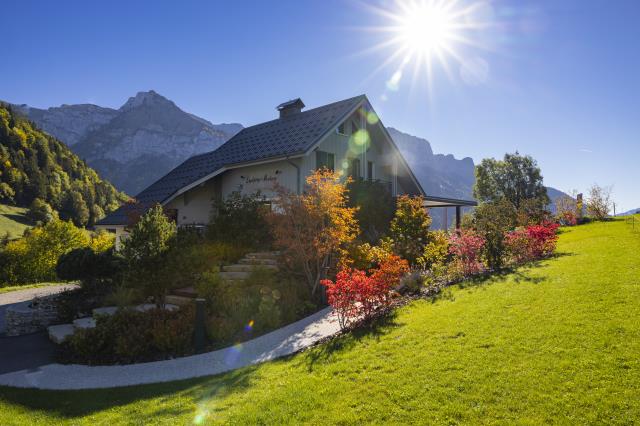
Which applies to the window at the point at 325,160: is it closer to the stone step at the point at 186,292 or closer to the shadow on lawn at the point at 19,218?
the stone step at the point at 186,292

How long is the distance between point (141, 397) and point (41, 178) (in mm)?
64234

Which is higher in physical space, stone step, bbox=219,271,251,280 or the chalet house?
the chalet house

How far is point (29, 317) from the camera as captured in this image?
11.1 metres

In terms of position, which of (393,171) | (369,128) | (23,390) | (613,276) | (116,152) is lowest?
(23,390)

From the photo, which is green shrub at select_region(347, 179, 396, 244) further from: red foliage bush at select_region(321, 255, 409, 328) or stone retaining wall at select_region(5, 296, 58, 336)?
stone retaining wall at select_region(5, 296, 58, 336)

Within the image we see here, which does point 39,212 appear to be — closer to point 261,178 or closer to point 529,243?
point 261,178

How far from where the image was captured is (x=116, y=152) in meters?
192

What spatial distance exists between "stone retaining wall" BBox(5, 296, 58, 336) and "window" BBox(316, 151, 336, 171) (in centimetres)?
1239

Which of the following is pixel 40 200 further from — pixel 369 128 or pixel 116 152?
pixel 116 152

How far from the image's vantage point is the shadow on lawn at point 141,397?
5445mm

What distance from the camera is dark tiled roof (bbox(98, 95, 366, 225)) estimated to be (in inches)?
715

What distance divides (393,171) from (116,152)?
205872 millimetres

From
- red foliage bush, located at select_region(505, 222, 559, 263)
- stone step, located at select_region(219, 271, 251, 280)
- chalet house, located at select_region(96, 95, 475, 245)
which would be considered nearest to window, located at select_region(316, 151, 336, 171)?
chalet house, located at select_region(96, 95, 475, 245)

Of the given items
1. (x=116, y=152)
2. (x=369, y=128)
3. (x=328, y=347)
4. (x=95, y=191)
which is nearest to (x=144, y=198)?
(x=369, y=128)
